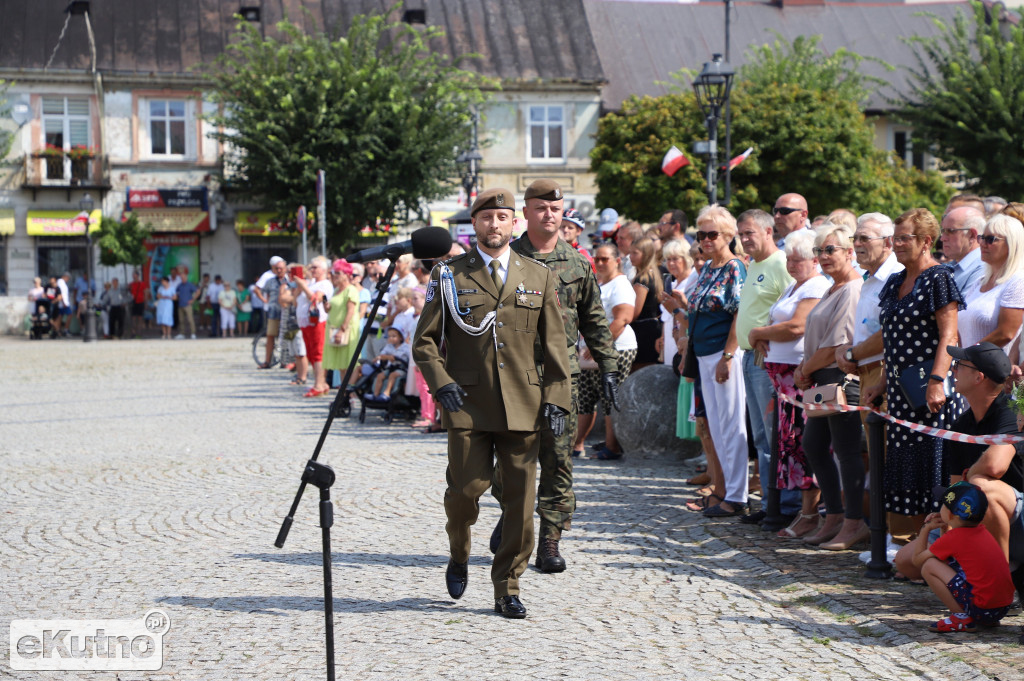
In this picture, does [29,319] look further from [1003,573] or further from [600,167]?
[1003,573]

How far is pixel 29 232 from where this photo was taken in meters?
40.5

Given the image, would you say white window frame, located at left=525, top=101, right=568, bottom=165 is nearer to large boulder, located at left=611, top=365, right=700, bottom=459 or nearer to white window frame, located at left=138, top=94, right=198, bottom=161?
white window frame, located at left=138, top=94, right=198, bottom=161

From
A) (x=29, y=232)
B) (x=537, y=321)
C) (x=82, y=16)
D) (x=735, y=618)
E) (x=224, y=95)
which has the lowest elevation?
(x=735, y=618)

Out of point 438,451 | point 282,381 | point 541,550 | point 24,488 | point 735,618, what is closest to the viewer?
point 735,618

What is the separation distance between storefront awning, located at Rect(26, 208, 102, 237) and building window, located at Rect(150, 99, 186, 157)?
297cm

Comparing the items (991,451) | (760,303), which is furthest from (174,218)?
(991,451)

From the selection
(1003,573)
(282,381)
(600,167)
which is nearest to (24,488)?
(1003,573)

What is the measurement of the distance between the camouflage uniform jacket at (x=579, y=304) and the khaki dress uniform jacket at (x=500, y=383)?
0.58 m

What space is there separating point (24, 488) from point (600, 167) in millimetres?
29068

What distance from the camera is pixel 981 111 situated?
3519 cm

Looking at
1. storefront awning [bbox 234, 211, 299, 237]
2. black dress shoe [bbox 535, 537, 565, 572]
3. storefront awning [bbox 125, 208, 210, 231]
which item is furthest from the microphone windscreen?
storefront awning [bbox 125, 208, 210, 231]

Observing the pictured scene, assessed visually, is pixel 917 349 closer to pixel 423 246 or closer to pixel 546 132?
pixel 423 246

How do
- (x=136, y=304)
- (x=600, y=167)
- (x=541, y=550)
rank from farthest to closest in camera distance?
(x=136, y=304) < (x=600, y=167) < (x=541, y=550)

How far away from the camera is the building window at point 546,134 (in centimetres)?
4225
